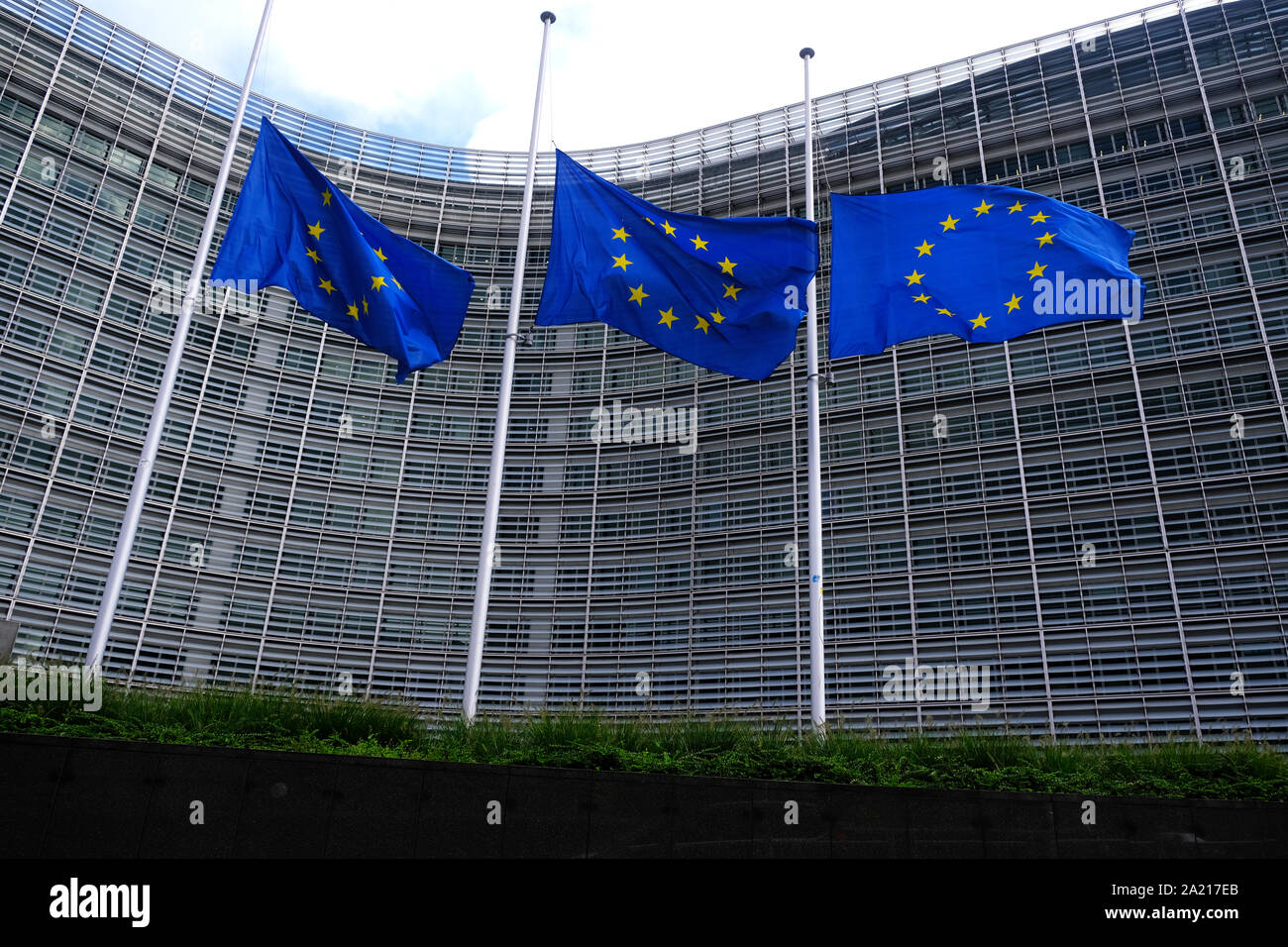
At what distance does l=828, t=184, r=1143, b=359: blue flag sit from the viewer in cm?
1700

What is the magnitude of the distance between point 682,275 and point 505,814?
1080cm

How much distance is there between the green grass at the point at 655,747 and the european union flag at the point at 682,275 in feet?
24.1

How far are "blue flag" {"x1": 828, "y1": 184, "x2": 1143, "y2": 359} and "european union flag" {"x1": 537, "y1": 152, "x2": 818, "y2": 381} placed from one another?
914 millimetres

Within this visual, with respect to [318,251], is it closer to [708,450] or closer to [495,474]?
[495,474]

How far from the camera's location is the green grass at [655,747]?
10453 millimetres

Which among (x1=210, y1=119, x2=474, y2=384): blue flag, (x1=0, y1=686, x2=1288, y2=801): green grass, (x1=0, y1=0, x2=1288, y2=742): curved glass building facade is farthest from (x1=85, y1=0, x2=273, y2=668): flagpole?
(x1=0, y1=0, x2=1288, y2=742): curved glass building facade

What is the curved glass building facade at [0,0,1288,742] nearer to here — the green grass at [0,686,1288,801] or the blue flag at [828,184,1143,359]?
the blue flag at [828,184,1143,359]

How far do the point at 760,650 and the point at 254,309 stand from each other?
2139 cm

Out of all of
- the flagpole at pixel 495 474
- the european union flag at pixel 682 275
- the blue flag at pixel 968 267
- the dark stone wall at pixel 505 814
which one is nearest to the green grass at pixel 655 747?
the dark stone wall at pixel 505 814

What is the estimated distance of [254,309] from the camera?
3534cm

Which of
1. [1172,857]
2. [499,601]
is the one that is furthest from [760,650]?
[1172,857]

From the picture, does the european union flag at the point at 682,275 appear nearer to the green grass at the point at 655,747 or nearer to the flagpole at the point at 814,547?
the flagpole at the point at 814,547

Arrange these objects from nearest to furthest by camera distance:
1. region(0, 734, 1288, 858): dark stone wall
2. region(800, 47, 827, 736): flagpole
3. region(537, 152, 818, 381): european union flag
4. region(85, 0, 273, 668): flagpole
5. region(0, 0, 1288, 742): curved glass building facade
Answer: region(0, 734, 1288, 858): dark stone wall, region(85, 0, 273, 668): flagpole, region(800, 47, 827, 736): flagpole, region(537, 152, 818, 381): european union flag, region(0, 0, 1288, 742): curved glass building facade
